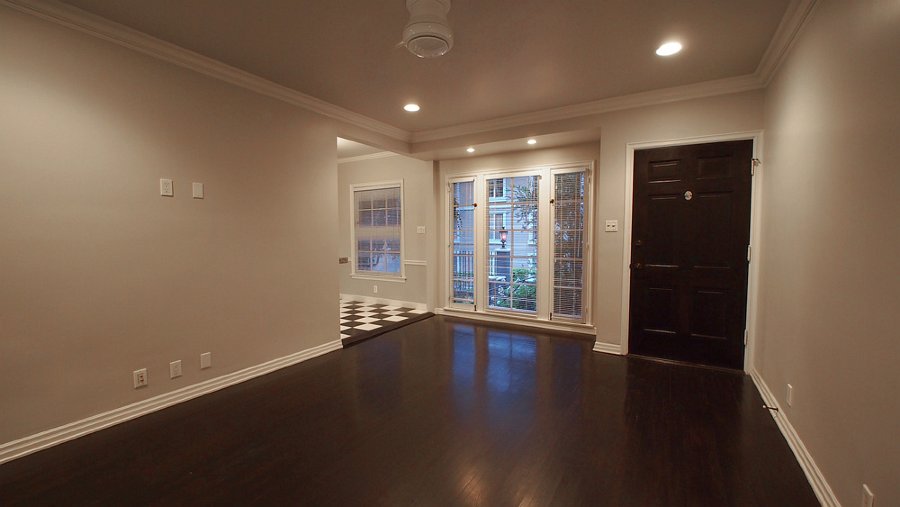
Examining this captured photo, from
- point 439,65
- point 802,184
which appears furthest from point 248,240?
point 802,184

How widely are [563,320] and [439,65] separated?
327cm

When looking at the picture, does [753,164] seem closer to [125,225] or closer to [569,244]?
[569,244]

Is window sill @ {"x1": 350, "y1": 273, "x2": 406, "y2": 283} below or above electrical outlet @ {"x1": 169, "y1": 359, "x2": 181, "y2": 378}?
above

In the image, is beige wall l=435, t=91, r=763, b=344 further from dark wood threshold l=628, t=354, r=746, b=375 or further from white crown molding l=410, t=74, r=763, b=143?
dark wood threshold l=628, t=354, r=746, b=375

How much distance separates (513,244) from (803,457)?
337 cm

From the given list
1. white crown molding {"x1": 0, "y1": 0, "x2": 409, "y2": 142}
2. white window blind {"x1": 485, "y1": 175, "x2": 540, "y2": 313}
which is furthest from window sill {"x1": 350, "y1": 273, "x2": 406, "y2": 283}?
white crown molding {"x1": 0, "y1": 0, "x2": 409, "y2": 142}

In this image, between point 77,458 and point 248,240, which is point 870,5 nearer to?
point 248,240

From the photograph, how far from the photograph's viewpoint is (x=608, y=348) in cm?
380

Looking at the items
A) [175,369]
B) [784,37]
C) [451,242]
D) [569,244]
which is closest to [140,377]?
[175,369]

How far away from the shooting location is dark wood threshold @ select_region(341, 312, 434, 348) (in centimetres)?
416

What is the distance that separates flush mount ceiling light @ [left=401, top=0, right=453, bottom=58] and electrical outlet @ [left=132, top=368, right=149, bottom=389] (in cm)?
279

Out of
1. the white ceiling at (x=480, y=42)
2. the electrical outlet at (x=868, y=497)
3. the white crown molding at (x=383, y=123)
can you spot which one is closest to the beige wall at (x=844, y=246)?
the electrical outlet at (x=868, y=497)

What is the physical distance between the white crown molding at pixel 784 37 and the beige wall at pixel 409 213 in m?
3.75

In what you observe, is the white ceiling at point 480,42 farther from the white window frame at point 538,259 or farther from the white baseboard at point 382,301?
the white baseboard at point 382,301
